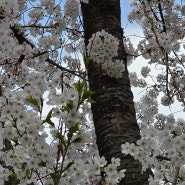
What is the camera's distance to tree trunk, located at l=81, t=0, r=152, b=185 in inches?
97.4

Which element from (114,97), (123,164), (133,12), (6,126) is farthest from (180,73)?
(6,126)

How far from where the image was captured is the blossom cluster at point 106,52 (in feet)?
9.39

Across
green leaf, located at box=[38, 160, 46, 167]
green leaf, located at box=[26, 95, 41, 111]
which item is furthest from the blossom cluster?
green leaf, located at box=[38, 160, 46, 167]

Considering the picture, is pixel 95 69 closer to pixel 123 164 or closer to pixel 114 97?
pixel 114 97

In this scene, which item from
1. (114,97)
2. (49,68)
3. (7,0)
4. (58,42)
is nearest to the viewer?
(114,97)

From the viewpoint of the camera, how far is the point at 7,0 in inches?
118

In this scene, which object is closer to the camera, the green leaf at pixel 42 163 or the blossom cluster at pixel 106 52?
the green leaf at pixel 42 163

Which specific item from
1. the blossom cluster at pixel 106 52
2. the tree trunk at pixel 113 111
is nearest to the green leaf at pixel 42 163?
the tree trunk at pixel 113 111

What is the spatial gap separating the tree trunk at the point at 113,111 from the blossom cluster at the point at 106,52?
0.06m

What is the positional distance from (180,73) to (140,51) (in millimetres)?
2642

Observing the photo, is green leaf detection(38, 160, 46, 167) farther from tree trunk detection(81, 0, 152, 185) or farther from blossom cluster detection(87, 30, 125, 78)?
blossom cluster detection(87, 30, 125, 78)

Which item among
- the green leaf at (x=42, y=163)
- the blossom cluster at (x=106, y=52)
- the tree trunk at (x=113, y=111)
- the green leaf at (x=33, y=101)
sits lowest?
the green leaf at (x=42, y=163)

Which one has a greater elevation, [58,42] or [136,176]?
[58,42]

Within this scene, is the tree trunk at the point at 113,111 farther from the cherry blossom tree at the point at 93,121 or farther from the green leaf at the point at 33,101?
the green leaf at the point at 33,101
